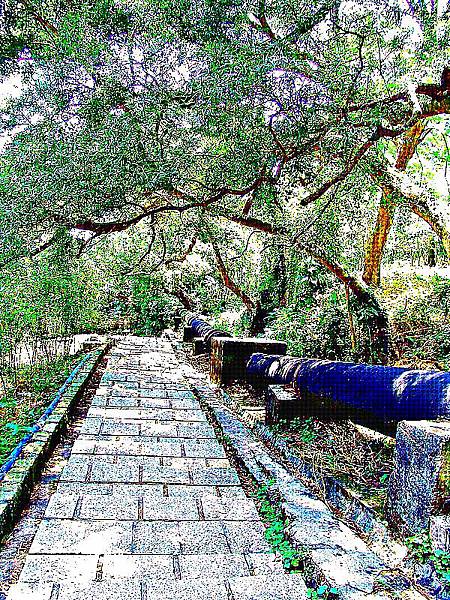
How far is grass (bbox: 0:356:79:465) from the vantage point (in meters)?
5.94

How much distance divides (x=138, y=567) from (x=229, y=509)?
940 millimetres

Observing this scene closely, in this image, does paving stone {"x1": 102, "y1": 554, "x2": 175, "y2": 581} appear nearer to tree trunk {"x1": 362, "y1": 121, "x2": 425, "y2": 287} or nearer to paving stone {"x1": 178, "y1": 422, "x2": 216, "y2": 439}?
paving stone {"x1": 178, "y1": 422, "x2": 216, "y2": 439}

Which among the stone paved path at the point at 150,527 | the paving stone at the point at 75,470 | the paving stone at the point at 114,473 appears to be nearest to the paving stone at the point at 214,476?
the stone paved path at the point at 150,527

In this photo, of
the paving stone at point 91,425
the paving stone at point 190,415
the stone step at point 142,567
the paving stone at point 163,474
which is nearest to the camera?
the stone step at point 142,567

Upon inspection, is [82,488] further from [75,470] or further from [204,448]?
[204,448]

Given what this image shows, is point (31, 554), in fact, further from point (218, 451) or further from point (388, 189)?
point (388, 189)

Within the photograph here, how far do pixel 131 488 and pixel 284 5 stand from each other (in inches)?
183

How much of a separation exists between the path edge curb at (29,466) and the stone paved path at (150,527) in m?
0.18

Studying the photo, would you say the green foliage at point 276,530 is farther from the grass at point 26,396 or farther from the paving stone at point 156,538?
the grass at point 26,396

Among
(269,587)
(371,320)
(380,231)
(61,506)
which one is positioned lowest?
(269,587)

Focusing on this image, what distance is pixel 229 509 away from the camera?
3672mm

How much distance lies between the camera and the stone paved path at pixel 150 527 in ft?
8.80

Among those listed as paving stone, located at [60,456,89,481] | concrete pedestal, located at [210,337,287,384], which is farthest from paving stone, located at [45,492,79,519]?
concrete pedestal, located at [210,337,287,384]

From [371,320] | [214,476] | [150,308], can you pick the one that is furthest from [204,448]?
[150,308]
